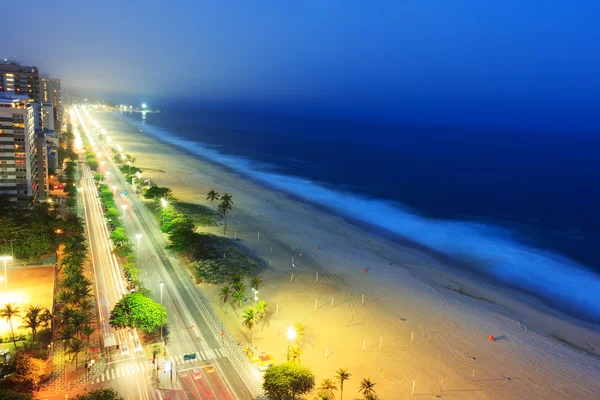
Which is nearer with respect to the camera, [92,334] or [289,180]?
[92,334]

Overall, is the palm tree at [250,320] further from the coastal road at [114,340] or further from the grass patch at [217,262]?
the grass patch at [217,262]

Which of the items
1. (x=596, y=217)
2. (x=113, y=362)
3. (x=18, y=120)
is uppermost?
(x=18, y=120)

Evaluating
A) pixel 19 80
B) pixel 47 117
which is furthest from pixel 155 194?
pixel 19 80

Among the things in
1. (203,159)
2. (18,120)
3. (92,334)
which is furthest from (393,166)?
(92,334)

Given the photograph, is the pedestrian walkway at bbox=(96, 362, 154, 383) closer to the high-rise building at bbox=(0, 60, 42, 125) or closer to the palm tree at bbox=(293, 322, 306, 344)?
the palm tree at bbox=(293, 322, 306, 344)

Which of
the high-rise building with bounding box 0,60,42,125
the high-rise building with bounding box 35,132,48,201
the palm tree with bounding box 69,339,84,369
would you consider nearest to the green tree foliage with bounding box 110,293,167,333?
the palm tree with bounding box 69,339,84,369

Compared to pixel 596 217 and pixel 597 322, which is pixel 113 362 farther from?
pixel 596 217
